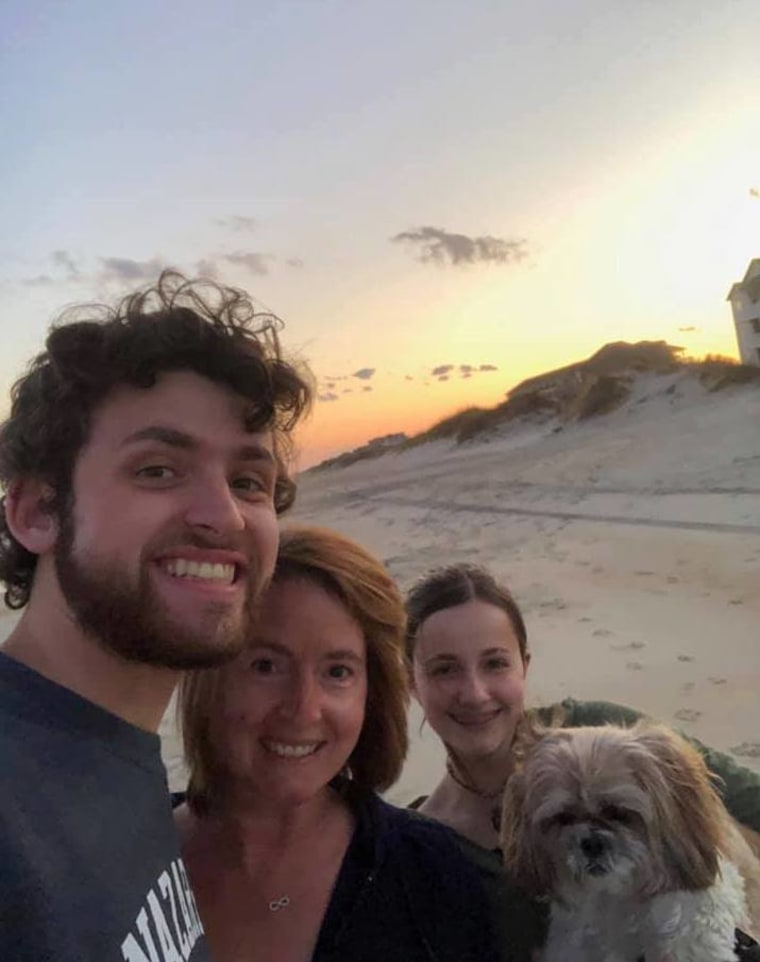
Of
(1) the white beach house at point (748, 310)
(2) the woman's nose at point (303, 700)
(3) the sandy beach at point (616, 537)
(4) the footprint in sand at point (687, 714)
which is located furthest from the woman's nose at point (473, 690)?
(1) the white beach house at point (748, 310)

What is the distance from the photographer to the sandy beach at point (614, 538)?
586cm

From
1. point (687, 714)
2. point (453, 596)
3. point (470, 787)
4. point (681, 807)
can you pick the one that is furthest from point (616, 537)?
point (681, 807)

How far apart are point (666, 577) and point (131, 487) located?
26.4 ft

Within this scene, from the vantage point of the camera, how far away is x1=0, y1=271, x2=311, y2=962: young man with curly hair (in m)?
1.21

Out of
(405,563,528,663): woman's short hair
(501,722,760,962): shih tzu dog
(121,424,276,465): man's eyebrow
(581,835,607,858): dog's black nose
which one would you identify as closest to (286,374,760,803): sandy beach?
(405,563,528,663): woman's short hair

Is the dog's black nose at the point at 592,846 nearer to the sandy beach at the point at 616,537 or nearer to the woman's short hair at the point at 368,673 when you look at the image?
the woman's short hair at the point at 368,673

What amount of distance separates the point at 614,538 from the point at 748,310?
16707 mm

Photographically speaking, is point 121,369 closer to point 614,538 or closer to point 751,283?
point 614,538

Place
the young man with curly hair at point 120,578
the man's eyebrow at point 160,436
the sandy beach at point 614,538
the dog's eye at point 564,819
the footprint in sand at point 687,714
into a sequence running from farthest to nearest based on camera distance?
the sandy beach at point 614,538
the footprint in sand at point 687,714
the dog's eye at point 564,819
the man's eyebrow at point 160,436
the young man with curly hair at point 120,578

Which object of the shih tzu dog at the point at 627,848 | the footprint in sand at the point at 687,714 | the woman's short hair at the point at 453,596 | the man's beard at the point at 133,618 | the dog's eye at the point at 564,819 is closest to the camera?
the man's beard at the point at 133,618

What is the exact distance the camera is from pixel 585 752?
7.93ft

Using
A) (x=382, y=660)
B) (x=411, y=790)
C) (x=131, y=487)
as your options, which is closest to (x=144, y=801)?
(x=131, y=487)

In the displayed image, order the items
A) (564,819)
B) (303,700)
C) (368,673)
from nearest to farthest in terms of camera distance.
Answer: (303,700), (368,673), (564,819)

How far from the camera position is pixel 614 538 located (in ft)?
36.2
